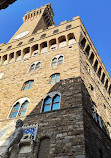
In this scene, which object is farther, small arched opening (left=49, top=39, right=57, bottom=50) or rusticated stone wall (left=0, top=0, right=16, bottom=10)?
small arched opening (left=49, top=39, right=57, bottom=50)

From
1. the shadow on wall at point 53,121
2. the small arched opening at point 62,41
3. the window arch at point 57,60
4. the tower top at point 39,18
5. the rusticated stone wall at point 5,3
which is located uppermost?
the tower top at point 39,18

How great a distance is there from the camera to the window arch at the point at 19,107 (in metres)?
9.76

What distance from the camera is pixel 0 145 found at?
26.9 ft

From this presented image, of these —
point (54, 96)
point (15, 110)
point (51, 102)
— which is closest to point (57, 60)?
point (54, 96)

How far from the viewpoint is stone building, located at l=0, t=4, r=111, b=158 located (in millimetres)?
7328

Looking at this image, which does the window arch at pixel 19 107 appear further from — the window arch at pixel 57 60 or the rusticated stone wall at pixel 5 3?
the rusticated stone wall at pixel 5 3

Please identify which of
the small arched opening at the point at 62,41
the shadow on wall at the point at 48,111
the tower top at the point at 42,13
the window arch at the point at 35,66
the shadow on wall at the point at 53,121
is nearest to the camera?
the shadow on wall at the point at 53,121

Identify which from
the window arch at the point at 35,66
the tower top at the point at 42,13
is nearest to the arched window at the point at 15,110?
the window arch at the point at 35,66

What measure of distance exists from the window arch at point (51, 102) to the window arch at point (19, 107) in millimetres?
1203

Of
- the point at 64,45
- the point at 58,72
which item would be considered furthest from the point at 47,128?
the point at 64,45

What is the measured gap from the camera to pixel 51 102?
9.34 m

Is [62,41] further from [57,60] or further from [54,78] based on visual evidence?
[54,78]

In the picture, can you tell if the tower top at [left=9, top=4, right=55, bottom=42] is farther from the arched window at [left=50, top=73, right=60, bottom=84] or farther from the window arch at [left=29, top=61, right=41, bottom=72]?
the arched window at [left=50, top=73, right=60, bottom=84]

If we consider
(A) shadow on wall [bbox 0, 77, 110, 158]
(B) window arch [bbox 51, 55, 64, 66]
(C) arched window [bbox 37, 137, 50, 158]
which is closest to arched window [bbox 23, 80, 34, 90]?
(A) shadow on wall [bbox 0, 77, 110, 158]
